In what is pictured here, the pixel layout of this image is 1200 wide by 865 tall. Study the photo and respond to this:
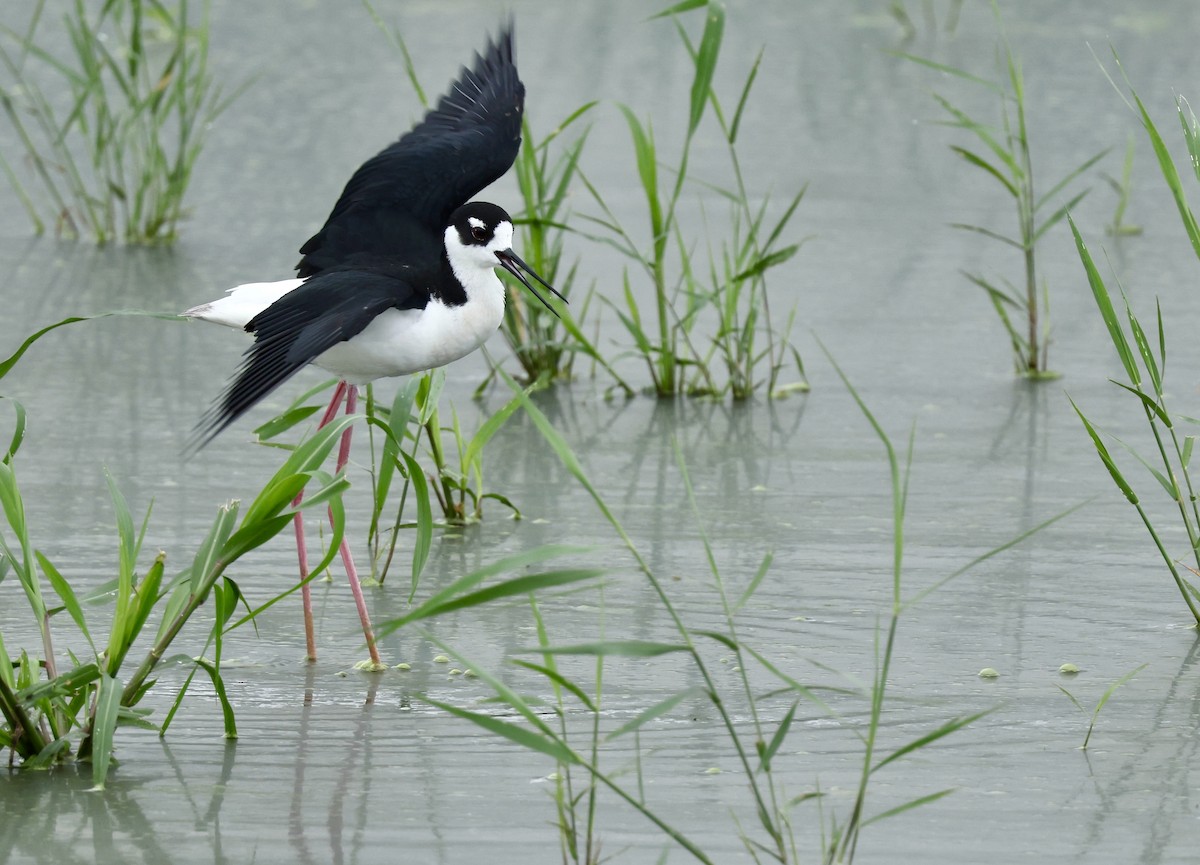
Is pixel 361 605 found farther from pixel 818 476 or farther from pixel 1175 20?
pixel 1175 20

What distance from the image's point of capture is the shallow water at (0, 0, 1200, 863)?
257cm

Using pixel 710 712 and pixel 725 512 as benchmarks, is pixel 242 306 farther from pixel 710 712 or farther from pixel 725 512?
pixel 725 512

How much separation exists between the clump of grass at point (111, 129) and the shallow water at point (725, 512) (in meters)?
Answer: 0.17

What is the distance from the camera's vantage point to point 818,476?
4.29m

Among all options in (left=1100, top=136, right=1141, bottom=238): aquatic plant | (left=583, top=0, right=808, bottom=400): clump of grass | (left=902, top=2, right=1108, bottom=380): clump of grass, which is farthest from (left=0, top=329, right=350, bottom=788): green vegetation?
(left=1100, top=136, right=1141, bottom=238): aquatic plant

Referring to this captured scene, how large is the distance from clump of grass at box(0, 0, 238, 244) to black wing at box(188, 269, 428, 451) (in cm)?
243

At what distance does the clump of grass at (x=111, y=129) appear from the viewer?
220 inches

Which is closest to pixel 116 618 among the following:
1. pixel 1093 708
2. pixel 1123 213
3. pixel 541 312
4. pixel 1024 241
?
pixel 1093 708

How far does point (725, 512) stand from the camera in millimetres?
4035

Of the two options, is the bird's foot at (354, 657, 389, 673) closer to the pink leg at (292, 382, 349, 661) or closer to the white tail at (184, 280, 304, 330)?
the pink leg at (292, 382, 349, 661)

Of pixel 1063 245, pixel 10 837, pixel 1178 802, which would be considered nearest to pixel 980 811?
pixel 1178 802

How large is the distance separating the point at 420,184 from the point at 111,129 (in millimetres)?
2497

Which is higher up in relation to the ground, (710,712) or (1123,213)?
(1123,213)

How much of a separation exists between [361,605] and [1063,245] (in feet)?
11.8
